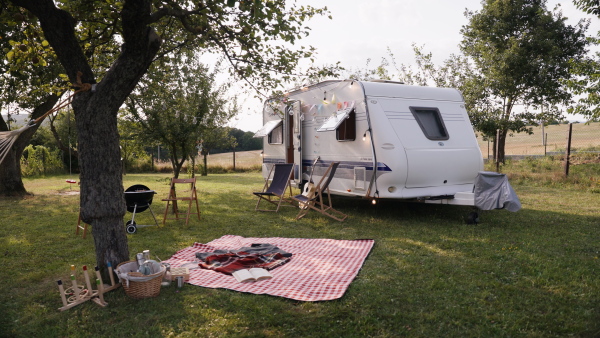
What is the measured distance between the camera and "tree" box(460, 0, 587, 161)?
14336mm

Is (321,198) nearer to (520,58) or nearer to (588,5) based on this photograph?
(588,5)

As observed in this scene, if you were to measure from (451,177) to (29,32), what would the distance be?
6.46 metres

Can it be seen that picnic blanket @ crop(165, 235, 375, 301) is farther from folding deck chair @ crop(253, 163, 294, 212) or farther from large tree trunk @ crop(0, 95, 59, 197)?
large tree trunk @ crop(0, 95, 59, 197)

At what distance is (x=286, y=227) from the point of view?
23.4ft

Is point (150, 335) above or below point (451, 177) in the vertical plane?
below

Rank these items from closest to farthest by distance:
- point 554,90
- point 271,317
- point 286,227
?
point 271,317, point 286,227, point 554,90

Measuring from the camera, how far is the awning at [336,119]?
737cm

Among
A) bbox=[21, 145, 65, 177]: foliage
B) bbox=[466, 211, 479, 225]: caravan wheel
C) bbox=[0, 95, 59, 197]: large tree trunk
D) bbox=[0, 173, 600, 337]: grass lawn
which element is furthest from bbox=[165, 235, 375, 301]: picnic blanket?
bbox=[21, 145, 65, 177]: foliage

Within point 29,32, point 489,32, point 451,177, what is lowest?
point 451,177

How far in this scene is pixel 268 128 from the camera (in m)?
9.95

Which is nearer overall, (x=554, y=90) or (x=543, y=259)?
(x=543, y=259)

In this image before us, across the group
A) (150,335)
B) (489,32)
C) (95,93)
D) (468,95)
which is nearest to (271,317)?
(150,335)

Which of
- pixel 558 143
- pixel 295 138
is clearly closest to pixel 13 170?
pixel 295 138

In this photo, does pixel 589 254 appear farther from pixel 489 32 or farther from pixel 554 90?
pixel 489 32
